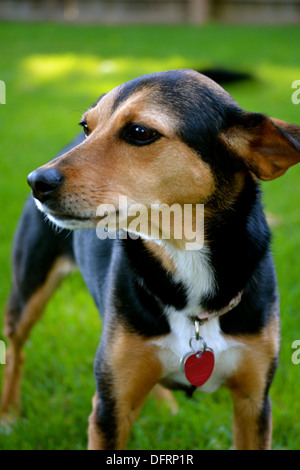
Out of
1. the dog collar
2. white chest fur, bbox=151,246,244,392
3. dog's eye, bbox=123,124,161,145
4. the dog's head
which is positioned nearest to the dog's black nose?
the dog's head

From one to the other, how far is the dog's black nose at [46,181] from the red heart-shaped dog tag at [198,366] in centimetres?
110

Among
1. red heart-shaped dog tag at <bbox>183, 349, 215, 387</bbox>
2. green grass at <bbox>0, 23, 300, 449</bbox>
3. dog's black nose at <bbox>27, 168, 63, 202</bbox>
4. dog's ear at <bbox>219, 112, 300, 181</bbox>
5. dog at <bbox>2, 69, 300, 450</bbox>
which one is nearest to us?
dog's black nose at <bbox>27, 168, 63, 202</bbox>

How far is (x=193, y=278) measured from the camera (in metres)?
2.94

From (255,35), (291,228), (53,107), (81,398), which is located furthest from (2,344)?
(255,35)

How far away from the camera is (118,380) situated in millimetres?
2951

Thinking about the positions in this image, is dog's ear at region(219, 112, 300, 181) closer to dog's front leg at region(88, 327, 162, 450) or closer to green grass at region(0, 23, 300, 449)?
dog's front leg at region(88, 327, 162, 450)

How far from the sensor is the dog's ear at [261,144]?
2.68 metres

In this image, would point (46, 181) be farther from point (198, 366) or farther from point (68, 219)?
point (198, 366)

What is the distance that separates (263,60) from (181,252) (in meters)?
11.9

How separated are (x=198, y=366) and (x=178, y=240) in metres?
0.64

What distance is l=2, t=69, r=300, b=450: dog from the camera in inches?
101

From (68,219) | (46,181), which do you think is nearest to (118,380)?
(68,219)

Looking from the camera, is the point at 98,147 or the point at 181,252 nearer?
the point at 98,147

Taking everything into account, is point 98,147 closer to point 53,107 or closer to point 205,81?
point 205,81
